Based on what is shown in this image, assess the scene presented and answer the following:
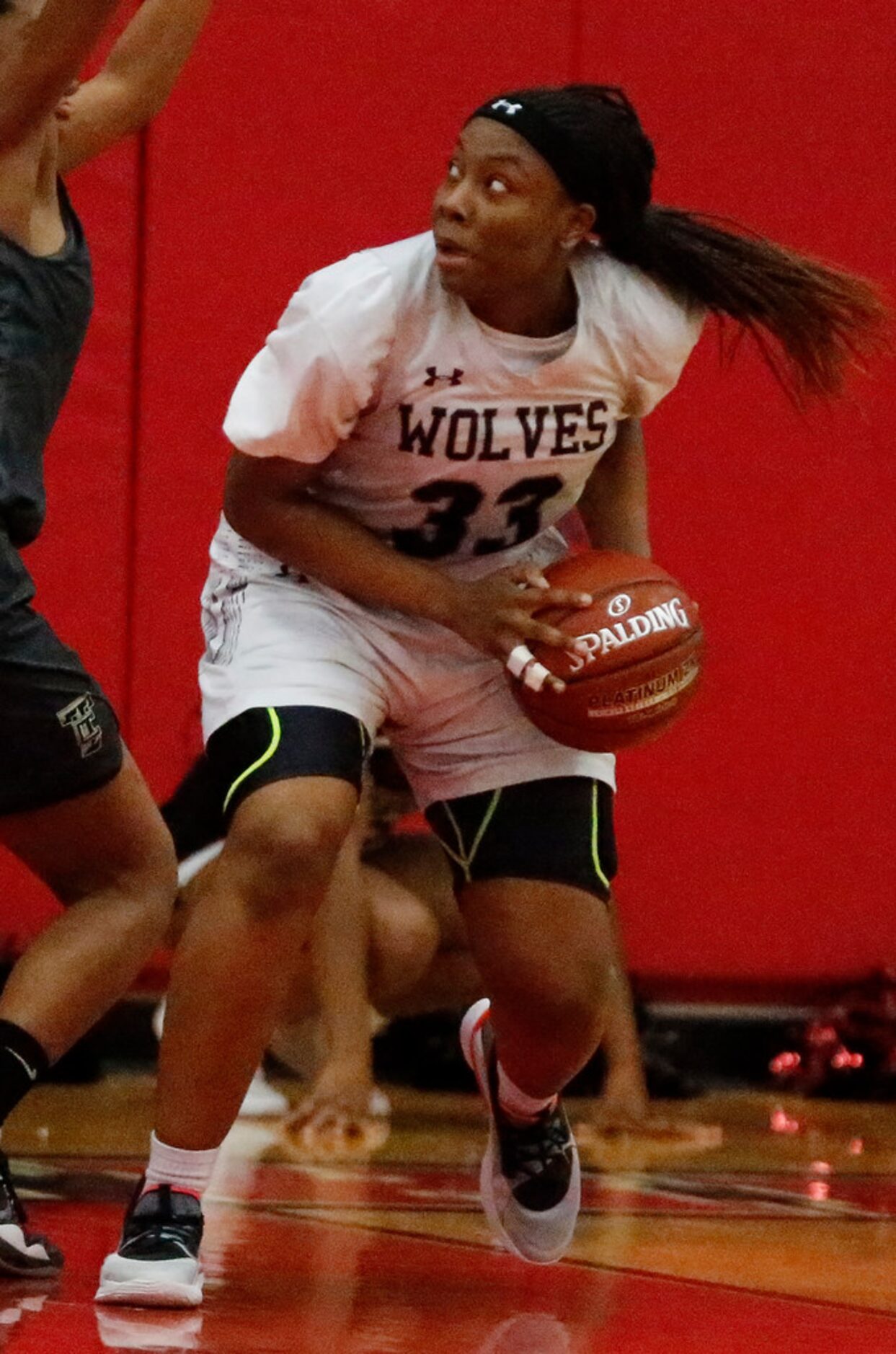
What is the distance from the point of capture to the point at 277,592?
2936mm

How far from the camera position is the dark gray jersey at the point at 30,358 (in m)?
2.85

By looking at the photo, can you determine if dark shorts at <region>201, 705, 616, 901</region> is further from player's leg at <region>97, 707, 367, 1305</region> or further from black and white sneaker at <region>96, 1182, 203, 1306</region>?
black and white sneaker at <region>96, 1182, 203, 1306</region>

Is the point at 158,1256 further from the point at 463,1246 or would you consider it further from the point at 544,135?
the point at 544,135

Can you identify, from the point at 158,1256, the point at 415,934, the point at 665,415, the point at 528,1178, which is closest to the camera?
the point at 158,1256

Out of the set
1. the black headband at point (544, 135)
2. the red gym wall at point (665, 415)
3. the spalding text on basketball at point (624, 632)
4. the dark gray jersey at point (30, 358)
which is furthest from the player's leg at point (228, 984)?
the red gym wall at point (665, 415)

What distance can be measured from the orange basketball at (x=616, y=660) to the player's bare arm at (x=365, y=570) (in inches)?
1.6

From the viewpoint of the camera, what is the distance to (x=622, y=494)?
10.4 ft

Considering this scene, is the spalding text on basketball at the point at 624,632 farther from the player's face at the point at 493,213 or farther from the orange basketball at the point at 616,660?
the player's face at the point at 493,213

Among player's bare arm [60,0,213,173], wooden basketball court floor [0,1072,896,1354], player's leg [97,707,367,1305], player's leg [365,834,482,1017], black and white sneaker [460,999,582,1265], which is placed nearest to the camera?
wooden basketball court floor [0,1072,896,1354]

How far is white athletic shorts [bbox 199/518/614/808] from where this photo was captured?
2.85 meters

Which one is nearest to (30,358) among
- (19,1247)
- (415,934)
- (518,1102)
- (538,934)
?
(538,934)

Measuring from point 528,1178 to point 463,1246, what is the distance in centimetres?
20

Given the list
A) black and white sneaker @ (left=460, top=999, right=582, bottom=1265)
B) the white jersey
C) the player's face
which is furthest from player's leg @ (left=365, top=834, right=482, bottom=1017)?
the player's face

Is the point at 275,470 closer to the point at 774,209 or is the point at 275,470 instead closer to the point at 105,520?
the point at 105,520
